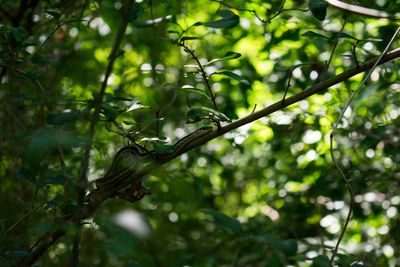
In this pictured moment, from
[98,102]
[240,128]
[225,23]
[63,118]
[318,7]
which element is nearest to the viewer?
[98,102]

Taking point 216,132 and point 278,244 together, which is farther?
point 278,244

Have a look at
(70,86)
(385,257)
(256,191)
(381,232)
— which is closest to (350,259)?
(385,257)

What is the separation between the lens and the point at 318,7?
1144 mm

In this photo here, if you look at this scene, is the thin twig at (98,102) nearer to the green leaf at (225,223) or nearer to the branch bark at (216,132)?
the branch bark at (216,132)

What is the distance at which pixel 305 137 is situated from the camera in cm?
183

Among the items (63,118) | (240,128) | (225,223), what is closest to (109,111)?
(63,118)

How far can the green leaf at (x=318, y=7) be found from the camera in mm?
1142

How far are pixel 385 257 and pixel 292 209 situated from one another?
37 cm

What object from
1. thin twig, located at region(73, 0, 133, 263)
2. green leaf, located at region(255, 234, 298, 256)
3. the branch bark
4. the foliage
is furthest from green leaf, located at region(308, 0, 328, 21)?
green leaf, located at region(255, 234, 298, 256)

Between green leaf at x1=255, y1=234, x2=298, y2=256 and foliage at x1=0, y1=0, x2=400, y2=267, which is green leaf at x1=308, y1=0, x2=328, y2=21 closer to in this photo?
foliage at x1=0, y1=0, x2=400, y2=267

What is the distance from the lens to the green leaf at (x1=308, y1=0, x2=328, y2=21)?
1.14 metres

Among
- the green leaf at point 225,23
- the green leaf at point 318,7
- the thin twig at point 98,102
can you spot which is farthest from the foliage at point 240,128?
the thin twig at point 98,102

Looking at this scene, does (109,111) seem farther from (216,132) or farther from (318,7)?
(318,7)

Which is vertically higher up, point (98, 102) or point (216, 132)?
point (216, 132)
